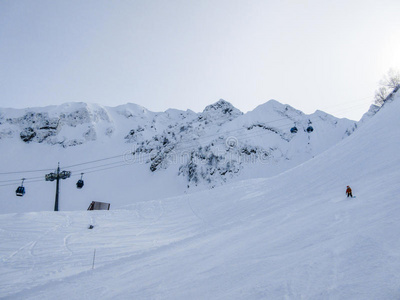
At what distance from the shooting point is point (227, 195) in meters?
21.1

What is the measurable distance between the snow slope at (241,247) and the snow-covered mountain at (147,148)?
31.1 meters

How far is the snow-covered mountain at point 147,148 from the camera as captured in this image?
5125 centimetres

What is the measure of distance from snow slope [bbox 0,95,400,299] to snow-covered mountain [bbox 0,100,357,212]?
31078 millimetres

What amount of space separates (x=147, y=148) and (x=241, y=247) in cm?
6445

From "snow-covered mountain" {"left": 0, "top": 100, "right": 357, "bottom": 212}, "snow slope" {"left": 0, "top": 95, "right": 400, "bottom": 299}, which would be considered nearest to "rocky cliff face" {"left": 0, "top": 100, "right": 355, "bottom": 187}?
"snow-covered mountain" {"left": 0, "top": 100, "right": 357, "bottom": 212}

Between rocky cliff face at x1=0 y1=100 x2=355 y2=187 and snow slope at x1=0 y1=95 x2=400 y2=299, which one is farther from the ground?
rocky cliff face at x1=0 y1=100 x2=355 y2=187

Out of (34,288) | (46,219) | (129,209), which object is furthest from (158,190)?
(34,288)

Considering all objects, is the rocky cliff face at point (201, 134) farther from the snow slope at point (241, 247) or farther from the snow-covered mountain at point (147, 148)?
the snow slope at point (241, 247)

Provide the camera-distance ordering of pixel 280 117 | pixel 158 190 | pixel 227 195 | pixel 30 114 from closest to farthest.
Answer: pixel 227 195, pixel 158 190, pixel 280 117, pixel 30 114

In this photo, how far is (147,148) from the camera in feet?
230

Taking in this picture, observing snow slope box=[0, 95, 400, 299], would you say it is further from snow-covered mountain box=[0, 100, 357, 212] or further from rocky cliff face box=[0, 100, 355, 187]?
snow-covered mountain box=[0, 100, 357, 212]

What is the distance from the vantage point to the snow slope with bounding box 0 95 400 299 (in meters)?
4.98

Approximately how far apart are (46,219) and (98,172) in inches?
1904

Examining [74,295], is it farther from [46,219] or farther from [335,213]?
[46,219]
